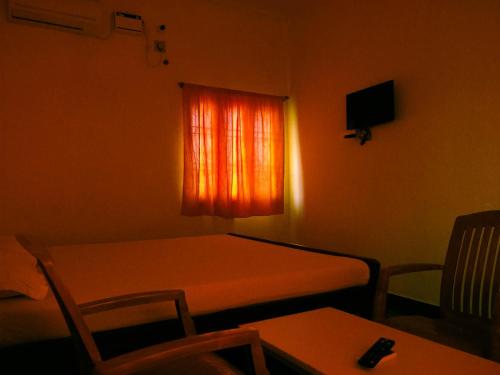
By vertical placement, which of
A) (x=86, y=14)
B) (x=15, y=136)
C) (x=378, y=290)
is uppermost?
(x=86, y=14)

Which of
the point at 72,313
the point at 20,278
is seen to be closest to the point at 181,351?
the point at 72,313

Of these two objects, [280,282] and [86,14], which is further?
[86,14]

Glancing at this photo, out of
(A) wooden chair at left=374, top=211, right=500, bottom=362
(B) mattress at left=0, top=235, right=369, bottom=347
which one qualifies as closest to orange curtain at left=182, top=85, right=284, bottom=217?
(B) mattress at left=0, top=235, right=369, bottom=347

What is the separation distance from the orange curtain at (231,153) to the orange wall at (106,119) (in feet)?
0.45

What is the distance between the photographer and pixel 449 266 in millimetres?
1740

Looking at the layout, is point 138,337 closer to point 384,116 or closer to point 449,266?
point 449,266

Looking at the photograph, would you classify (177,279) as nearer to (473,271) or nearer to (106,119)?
(473,271)

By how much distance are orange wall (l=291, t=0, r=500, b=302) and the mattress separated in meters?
1.18

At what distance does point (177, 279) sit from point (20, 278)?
0.61 meters

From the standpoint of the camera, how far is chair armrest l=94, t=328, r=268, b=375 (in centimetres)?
89

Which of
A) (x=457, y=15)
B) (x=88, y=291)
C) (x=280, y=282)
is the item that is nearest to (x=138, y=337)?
(x=88, y=291)

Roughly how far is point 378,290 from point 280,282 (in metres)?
0.44

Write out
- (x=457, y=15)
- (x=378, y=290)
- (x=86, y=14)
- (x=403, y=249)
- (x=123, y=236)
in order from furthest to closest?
1. (x=123, y=236)
2. (x=86, y=14)
3. (x=403, y=249)
4. (x=457, y=15)
5. (x=378, y=290)

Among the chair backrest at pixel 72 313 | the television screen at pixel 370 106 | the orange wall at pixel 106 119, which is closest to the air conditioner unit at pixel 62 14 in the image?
the orange wall at pixel 106 119
